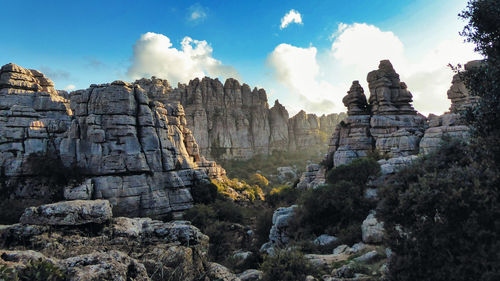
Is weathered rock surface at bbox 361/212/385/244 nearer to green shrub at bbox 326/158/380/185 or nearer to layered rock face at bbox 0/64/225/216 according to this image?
green shrub at bbox 326/158/380/185

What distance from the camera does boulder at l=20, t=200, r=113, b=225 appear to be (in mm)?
6066

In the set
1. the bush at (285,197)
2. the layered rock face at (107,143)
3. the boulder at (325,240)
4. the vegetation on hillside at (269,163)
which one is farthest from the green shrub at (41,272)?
the vegetation on hillside at (269,163)

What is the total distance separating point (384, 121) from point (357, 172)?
14.1m

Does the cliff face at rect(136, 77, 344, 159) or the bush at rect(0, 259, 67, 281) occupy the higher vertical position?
the cliff face at rect(136, 77, 344, 159)

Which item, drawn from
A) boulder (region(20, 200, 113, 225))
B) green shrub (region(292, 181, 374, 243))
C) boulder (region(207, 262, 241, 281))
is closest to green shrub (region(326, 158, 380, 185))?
green shrub (region(292, 181, 374, 243))

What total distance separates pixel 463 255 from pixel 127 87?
92.0ft

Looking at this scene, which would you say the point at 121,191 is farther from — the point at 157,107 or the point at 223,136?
the point at 223,136

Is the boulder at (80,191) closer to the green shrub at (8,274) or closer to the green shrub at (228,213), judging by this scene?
the green shrub at (228,213)

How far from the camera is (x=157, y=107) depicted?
3006 cm

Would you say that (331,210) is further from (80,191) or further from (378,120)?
(80,191)

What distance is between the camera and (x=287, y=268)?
27.7 feet

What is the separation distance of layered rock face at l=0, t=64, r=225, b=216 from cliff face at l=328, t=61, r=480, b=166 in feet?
56.7

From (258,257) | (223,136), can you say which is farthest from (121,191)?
(223,136)

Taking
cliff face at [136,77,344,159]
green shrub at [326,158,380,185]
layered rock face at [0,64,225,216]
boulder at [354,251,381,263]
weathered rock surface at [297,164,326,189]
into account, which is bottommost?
boulder at [354,251,381,263]
